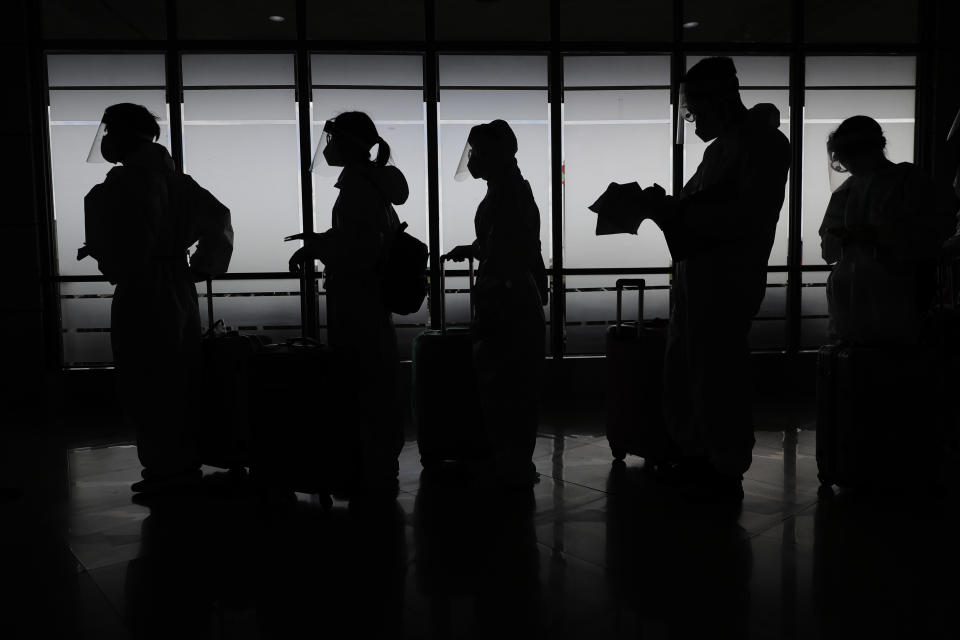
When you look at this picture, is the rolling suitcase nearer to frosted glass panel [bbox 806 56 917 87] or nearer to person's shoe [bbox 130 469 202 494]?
person's shoe [bbox 130 469 202 494]

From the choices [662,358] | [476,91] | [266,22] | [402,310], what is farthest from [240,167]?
[662,358]

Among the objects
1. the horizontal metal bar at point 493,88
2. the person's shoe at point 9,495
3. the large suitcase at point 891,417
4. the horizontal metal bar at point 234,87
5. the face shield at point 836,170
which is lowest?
the person's shoe at point 9,495

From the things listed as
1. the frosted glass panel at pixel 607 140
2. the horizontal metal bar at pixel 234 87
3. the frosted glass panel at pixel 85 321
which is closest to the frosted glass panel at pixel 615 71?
the frosted glass panel at pixel 607 140

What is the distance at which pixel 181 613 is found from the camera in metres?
1.85

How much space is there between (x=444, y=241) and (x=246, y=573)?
342 centimetres

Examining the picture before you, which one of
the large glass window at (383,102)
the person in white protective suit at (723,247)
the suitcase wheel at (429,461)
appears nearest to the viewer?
the person in white protective suit at (723,247)

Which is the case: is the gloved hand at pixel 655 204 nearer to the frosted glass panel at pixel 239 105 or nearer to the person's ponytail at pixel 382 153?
the person's ponytail at pixel 382 153

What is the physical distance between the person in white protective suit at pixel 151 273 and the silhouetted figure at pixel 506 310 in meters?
1.24

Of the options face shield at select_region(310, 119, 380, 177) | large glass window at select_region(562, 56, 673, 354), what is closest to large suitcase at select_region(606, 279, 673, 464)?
face shield at select_region(310, 119, 380, 177)

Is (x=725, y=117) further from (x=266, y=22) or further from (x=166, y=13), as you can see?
(x=166, y=13)

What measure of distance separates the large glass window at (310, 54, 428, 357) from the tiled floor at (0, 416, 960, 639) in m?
2.69

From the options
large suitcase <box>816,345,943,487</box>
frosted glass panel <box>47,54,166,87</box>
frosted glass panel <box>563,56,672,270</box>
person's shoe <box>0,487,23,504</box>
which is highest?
frosted glass panel <box>47,54,166,87</box>

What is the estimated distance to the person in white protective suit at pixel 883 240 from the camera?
9.09 feet

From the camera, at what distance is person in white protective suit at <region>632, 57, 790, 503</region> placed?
253 centimetres
